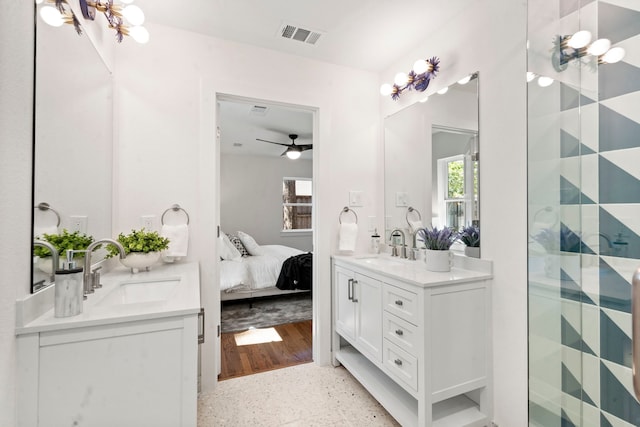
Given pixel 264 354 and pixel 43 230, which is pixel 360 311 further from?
pixel 43 230

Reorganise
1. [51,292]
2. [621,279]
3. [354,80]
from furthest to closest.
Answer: [354,80] < [51,292] < [621,279]

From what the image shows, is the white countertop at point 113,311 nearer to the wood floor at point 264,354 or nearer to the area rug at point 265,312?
the wood floor at point 264,354

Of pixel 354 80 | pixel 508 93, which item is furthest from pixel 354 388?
pixel 354 80

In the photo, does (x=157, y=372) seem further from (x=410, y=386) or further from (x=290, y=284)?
(x=290, y=284)

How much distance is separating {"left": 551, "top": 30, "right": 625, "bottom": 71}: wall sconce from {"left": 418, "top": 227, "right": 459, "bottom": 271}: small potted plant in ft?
3.24

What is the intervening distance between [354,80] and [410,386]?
233cm

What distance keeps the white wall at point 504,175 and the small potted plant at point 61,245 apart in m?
2.08

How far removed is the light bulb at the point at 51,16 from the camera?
1.12 metres

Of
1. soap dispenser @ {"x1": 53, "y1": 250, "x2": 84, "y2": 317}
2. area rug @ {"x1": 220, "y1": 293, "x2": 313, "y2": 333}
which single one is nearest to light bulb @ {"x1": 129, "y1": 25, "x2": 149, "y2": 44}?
soap dispenser @ {"x1": 53, "y1": 250, "x2": 84, "y2": 317}

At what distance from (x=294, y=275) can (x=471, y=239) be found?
8.17 ft

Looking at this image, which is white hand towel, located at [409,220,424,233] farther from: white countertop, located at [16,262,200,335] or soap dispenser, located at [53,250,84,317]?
soap dispenser, located at [53,250,84,317]

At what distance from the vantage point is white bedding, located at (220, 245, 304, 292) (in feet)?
11.8

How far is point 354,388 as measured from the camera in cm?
209

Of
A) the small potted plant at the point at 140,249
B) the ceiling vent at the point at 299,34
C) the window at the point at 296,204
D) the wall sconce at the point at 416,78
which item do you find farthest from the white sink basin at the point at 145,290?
the window at the point at 296,204
